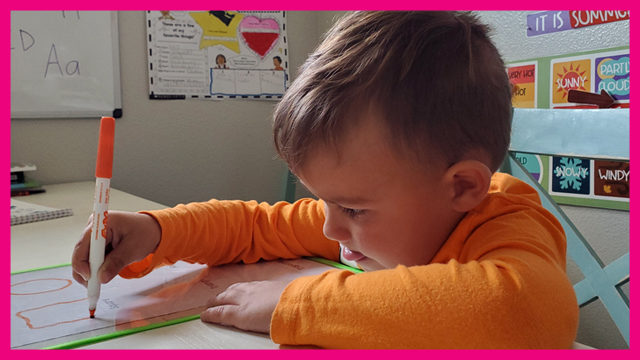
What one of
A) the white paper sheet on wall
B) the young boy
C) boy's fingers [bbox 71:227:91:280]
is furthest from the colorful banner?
boy's fingers [bbox 71:227:91:280]

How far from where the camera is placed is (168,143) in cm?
171

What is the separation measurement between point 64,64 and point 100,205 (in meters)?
1.22

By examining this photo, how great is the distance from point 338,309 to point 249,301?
0.30 ft

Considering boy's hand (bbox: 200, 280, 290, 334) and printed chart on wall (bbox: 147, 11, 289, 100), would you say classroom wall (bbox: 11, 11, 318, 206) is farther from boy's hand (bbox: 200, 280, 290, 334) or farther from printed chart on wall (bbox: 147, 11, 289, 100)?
boy's hand (bbox: 200, 280, 290, 334)

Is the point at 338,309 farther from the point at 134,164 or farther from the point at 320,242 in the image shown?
the point at 134,164

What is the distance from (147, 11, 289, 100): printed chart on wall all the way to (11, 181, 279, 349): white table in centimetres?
46

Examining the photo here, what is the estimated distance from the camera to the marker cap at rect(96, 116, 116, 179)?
18.4 inches

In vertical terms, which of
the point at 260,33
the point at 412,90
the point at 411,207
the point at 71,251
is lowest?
the point at 71,251

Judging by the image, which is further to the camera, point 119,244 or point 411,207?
point 119,244

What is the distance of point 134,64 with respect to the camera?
1.62m

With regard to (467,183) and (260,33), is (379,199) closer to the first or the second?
(467,183)

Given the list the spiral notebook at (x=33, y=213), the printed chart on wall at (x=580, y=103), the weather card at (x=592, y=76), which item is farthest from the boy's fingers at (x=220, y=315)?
the weather card at (x=592, y=76)

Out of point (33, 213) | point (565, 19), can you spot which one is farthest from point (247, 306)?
point (565, 19)

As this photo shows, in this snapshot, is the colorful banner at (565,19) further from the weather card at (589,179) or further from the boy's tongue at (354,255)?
the boy's tongue at (354,255)
